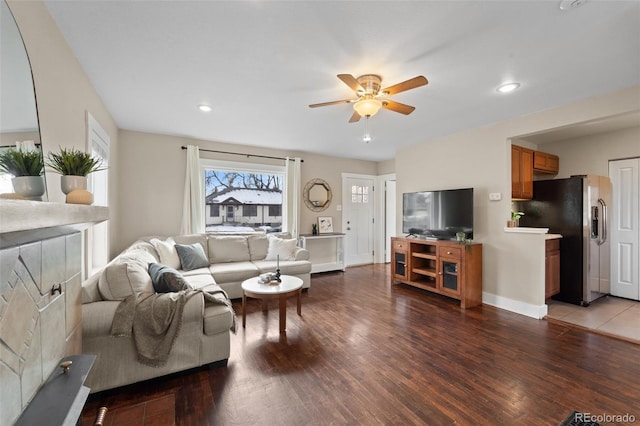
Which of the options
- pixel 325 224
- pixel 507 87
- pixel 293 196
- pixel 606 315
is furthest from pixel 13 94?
pixel 606 315

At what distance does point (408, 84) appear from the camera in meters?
2.01

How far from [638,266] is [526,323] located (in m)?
2.21

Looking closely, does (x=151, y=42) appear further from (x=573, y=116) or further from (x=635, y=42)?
(x=573, y=116)

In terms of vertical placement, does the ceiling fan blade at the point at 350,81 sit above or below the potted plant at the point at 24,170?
above

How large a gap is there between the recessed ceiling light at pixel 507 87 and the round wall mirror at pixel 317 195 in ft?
11.6

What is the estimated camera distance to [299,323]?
297 centimetres

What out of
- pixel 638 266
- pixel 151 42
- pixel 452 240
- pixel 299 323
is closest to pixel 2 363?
pixel 151 42

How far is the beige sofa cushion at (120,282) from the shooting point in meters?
1.95

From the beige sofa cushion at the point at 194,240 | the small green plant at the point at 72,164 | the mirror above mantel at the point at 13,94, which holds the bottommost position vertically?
the beige sofa cushion at the point at 194,240

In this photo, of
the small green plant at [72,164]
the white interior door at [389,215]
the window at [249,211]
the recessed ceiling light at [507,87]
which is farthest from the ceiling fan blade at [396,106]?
the white interior door at [389,215]

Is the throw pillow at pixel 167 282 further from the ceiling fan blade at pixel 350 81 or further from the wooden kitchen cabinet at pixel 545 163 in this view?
the wooden kitchen cabinet at pixel 545 163

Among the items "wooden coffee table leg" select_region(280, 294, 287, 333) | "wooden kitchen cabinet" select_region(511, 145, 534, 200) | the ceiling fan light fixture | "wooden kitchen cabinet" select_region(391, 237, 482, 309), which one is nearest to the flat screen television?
"wooden kitchen cabinet" select_region(391, 237, 482, 309)

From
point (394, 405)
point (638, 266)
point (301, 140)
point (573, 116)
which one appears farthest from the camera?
point (301, 140)

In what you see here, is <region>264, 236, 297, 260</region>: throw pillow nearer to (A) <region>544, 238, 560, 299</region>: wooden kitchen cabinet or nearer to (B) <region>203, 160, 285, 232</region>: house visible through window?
(B) <region>203, 160, 285, 232</region>: house visible through window
